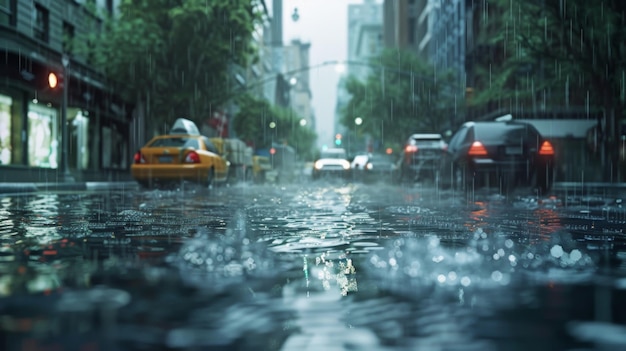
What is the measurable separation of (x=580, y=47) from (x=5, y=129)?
60.0ft

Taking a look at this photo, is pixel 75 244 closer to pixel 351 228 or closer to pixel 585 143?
pixel 351 228

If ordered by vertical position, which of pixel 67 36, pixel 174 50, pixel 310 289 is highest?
pixel 67 36

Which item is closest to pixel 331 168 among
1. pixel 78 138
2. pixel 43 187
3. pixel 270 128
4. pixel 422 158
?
pixel 422 158

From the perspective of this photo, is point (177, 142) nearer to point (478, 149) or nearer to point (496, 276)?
point (478, 149)

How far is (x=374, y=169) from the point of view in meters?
36.6

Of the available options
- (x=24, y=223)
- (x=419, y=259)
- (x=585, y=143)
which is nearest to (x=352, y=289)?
(x=419, y=259)

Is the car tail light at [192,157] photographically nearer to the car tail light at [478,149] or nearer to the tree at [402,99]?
the car tail light at [478,149]

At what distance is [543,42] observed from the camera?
22859 millimetres

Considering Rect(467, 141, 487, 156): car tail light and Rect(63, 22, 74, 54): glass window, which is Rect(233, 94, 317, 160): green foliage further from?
Rect(467, 141, 487, 156): car tail light

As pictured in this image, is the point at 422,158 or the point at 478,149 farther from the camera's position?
the point at 422,158

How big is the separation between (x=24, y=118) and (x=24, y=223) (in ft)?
63.7

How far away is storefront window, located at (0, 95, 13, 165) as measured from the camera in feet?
80.0

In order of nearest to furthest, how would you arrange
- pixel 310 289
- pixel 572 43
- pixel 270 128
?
pixel 310 289 < pixel 572 43 < pixel 270 128

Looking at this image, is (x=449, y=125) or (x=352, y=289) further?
(x=449, y=125)
